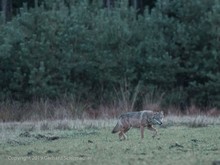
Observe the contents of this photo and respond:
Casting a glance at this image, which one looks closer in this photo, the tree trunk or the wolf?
the wolf

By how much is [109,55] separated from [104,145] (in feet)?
70.8

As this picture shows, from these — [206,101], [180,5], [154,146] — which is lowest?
[206,101]

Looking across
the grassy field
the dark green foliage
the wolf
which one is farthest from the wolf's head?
the dark green foliage

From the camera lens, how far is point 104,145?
1666 centimetres

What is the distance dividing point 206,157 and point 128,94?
20.7m

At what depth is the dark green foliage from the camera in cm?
3741

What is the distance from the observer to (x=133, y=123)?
18.0 meters

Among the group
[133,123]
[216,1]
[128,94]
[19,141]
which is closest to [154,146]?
[133,123]

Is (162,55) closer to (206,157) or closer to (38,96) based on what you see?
(38,96)

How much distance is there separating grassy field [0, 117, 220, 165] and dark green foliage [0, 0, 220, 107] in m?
13.2

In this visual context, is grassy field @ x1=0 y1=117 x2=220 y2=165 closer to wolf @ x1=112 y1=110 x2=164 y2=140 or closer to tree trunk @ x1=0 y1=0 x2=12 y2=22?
wolf @ x1=112 y1=110 x2=164 y2=140

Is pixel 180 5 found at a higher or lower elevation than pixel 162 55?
higher

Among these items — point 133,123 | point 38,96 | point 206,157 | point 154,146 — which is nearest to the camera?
point 206,157

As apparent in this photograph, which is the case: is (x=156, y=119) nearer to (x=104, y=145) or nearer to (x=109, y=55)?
(x=104, y=145)
